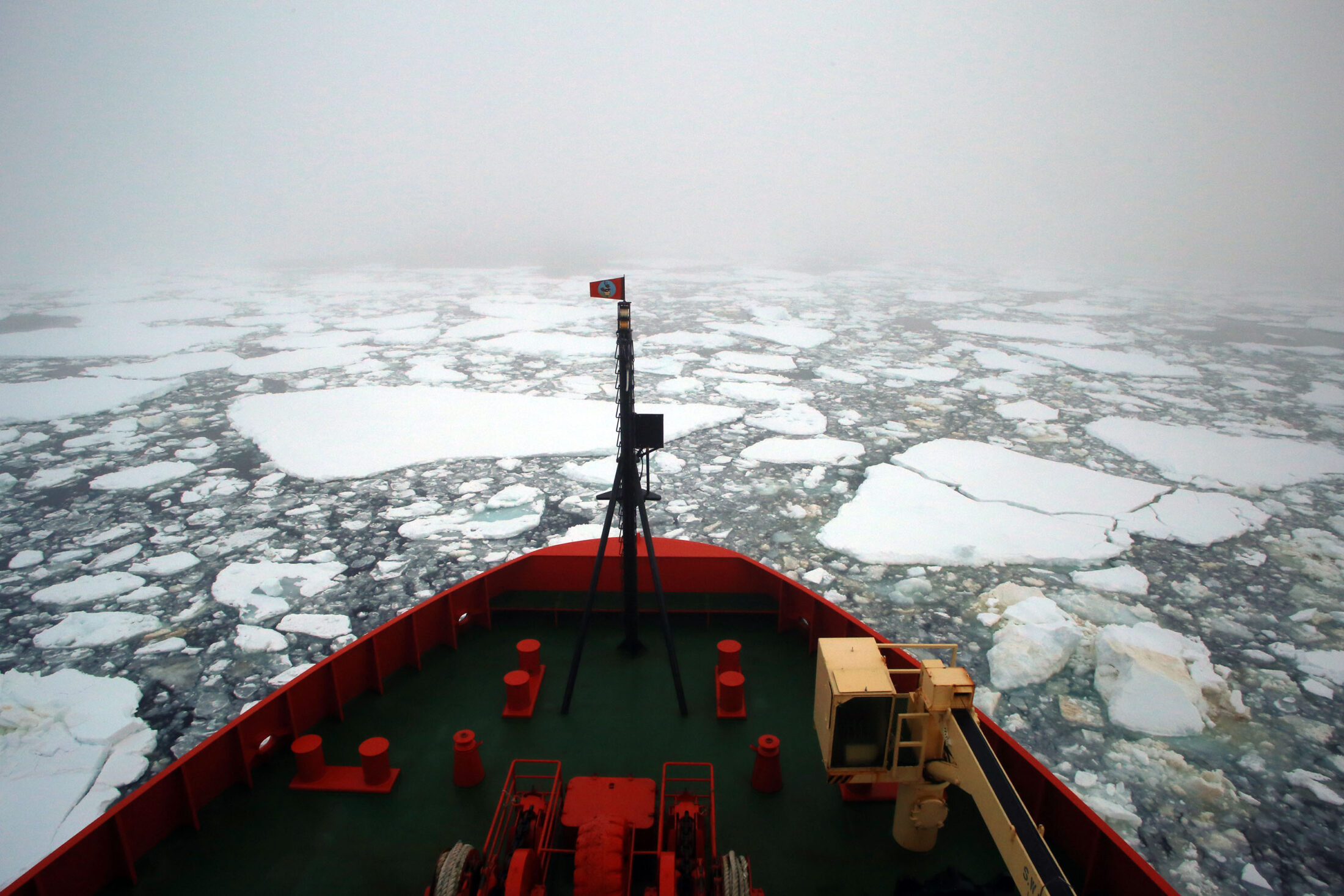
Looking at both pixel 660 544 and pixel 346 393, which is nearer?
pixel 660 544

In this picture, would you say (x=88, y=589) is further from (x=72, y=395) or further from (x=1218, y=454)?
(x=1218, y=454)

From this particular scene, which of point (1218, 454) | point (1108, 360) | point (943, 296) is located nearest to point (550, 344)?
point (1108, 360)

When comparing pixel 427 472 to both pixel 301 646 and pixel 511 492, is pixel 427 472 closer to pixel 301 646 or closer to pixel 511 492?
pixel 511 492

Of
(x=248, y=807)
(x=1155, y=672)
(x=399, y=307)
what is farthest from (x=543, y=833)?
(x=399, y=307)

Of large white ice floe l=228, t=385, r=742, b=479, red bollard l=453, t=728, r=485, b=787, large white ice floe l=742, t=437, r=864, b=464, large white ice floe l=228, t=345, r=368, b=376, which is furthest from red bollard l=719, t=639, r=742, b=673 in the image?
large white ice floe l=228, t=345, r=368, b=376

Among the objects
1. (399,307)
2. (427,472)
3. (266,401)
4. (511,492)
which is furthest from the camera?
(399,307)
